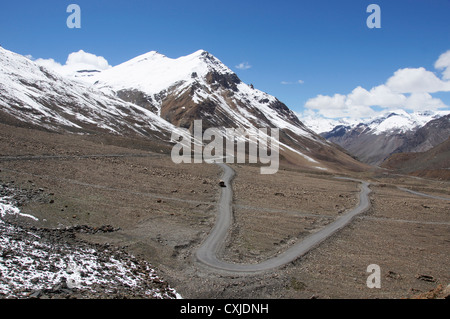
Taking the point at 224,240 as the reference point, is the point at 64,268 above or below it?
above

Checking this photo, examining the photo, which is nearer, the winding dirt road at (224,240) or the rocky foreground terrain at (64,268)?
the rocky foreground terrain at (64,268)

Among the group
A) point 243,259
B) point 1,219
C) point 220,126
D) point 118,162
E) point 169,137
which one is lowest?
point 243,259

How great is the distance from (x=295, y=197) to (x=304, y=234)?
20.3 m

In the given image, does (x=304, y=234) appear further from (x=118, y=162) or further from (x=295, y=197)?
(x=118, y=162)

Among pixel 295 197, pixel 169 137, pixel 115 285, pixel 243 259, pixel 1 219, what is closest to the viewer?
pixel 115 285

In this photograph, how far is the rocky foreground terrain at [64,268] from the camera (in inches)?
655

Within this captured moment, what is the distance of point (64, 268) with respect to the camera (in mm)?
19250

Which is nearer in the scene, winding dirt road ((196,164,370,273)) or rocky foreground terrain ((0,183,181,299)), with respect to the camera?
rocky foreground terrain ((0,183,181,299))

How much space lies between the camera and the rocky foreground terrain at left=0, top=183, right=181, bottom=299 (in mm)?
16625

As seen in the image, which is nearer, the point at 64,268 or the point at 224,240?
the point at 64,268

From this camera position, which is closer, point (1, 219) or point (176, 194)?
point (1, 219)
